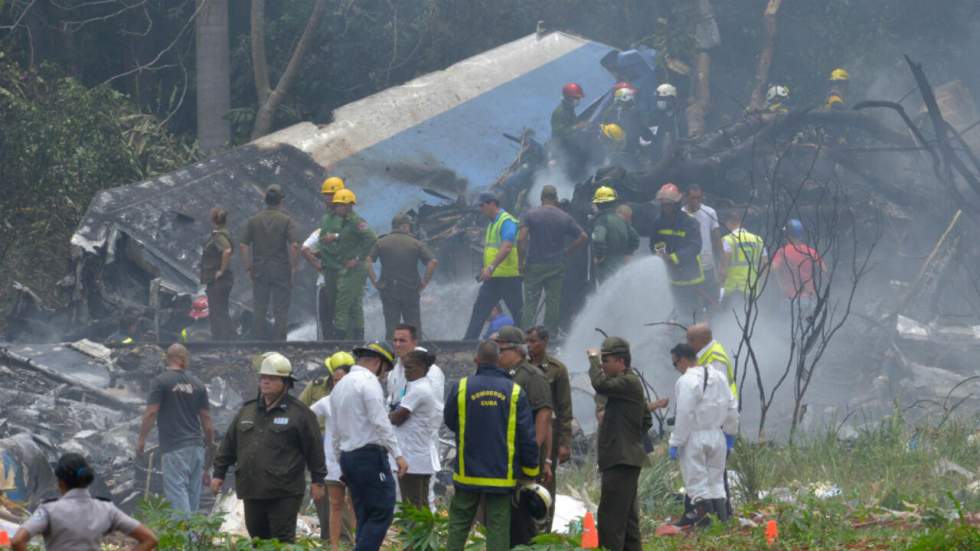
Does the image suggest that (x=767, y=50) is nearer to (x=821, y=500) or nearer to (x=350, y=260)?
(x=350, y=260)

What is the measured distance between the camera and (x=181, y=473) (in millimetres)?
10016

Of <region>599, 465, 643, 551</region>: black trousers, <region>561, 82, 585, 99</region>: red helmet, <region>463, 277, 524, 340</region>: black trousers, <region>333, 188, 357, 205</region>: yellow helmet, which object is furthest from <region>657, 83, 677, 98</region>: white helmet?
<region>599, 465, 643, 551</region>: black trousers

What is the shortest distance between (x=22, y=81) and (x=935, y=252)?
37.7ft

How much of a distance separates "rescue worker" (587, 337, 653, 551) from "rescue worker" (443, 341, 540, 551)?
56 centimetres

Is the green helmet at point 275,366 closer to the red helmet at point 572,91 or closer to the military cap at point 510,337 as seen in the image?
the military cap at point 510,337

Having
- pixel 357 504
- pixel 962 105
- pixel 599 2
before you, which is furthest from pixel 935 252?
pixel 357 504

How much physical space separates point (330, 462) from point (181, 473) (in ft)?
6.34

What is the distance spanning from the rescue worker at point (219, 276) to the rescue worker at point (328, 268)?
85 cm

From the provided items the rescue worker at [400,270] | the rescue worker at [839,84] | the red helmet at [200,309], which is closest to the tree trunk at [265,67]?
the red helmet at [200,309]

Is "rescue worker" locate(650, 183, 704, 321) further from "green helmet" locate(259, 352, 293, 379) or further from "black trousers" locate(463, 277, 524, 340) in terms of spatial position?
"green helmet" locate(259, 352, 293, 379)

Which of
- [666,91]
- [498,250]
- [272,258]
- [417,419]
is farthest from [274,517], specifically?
[666,91]

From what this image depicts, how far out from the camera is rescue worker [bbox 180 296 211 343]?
1442cm

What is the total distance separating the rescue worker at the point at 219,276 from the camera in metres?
13.5

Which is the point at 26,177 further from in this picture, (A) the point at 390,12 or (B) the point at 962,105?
(B) the point at 962,105
